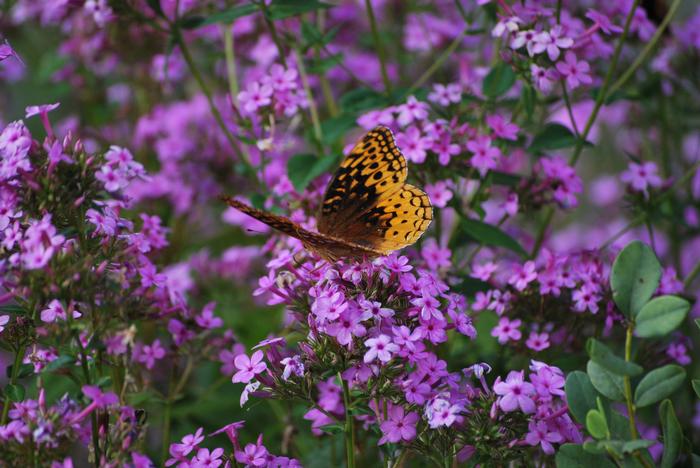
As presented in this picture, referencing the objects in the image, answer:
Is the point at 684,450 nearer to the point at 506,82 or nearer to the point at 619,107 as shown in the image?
the point at 506,82

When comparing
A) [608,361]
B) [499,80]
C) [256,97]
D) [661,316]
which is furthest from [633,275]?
[256,97]

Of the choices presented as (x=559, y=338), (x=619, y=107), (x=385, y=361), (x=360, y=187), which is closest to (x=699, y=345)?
(x=619, y=107)

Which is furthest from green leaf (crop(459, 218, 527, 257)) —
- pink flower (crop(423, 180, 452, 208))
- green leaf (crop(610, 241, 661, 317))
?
green leaf (crop(610, 241, 661, 317))

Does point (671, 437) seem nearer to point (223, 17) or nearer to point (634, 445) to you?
point (634, 445)

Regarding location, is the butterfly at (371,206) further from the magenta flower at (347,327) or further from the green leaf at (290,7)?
the green leaf at (290,7)

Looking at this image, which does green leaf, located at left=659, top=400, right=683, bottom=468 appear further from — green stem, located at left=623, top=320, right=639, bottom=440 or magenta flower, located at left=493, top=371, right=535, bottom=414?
magenta flower, located at left=493, top=371, right=535, bottom=414
